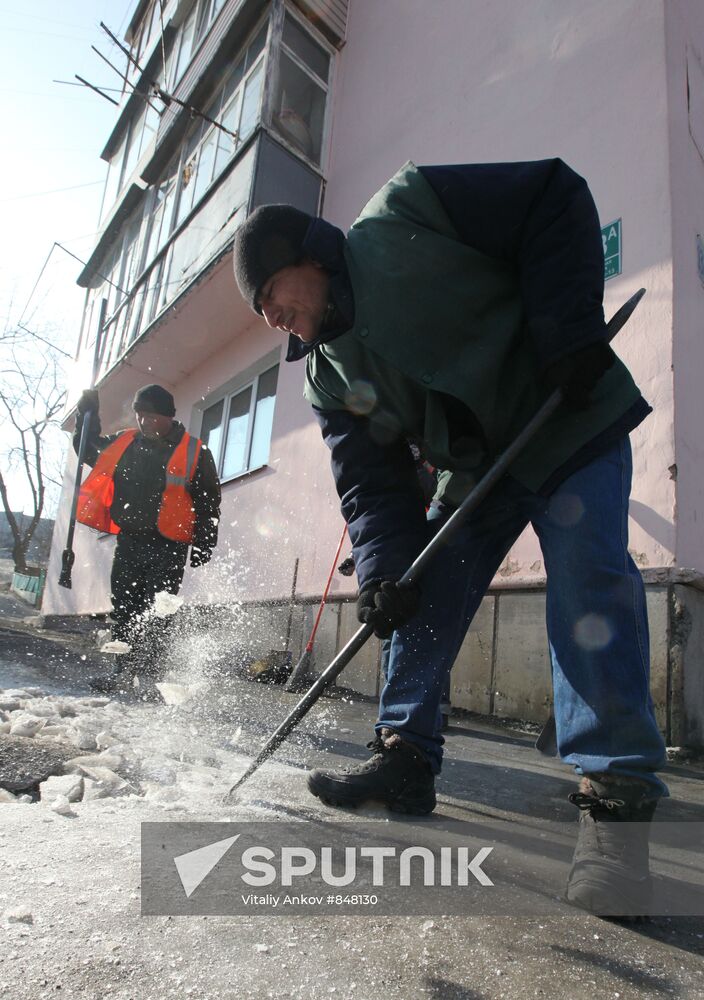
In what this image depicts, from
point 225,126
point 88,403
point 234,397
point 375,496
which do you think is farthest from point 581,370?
point 225,126

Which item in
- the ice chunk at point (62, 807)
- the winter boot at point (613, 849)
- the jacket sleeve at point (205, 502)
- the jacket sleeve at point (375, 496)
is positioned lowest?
the ice chunk at point (62, 807)

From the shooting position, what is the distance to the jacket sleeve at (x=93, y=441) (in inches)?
188

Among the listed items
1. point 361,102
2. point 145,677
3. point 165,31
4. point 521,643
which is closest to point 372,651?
point 521,643

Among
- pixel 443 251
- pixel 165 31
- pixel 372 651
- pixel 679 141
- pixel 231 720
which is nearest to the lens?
pixel 443 251

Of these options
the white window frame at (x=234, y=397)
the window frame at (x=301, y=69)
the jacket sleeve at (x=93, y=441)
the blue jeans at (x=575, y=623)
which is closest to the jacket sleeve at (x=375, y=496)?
the blue jeans at (x=575, y=623)

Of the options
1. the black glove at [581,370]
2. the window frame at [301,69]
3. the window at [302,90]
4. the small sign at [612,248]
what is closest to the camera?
the black glove at [581,370]

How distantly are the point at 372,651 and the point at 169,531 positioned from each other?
1648 millimetres

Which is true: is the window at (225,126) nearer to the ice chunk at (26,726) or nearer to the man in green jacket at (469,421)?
the man in green jacket at (469,421)

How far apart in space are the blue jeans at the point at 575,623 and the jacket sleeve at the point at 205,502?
251 centimetres

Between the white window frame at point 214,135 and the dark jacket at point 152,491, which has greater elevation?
the white window frame at point 214,135

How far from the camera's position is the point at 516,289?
1.70 metres

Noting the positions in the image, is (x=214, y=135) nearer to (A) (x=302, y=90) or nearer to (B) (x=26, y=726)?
(A) (x=302, y=90)

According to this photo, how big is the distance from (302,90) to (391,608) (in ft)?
24.5

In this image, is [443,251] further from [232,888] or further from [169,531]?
[169,531]
